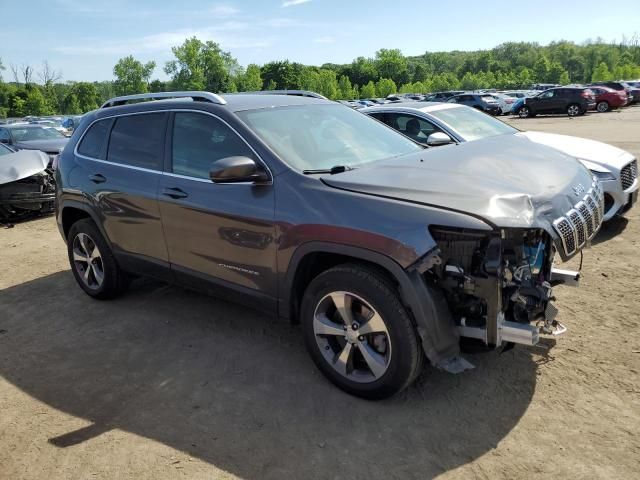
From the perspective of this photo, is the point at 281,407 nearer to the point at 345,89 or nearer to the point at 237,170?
the point at 237,170

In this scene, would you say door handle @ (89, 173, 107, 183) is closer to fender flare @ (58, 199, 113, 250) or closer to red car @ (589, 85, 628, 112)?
fender flare @ (58, 199, 113, 250)

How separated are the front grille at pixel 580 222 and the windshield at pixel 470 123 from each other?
362cm

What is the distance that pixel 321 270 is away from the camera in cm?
338

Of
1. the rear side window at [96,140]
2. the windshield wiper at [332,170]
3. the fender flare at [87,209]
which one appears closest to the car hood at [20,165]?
the fender flare at [87,209]

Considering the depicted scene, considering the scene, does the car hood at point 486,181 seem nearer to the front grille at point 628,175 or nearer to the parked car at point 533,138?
the parked car at point 533,138

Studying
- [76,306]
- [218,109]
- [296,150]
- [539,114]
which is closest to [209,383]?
[296,150]

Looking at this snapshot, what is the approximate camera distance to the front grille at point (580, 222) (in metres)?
2.93

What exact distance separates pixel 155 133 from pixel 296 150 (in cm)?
137

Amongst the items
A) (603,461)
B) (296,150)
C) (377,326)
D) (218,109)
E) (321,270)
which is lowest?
(603,461)

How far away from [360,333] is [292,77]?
108589mm

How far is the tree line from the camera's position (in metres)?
71.6

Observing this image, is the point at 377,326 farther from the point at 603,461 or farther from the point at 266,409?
the point at 603,461

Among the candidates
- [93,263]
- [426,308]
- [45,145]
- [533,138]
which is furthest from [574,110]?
[426,308]

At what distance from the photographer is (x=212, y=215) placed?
3633mm
